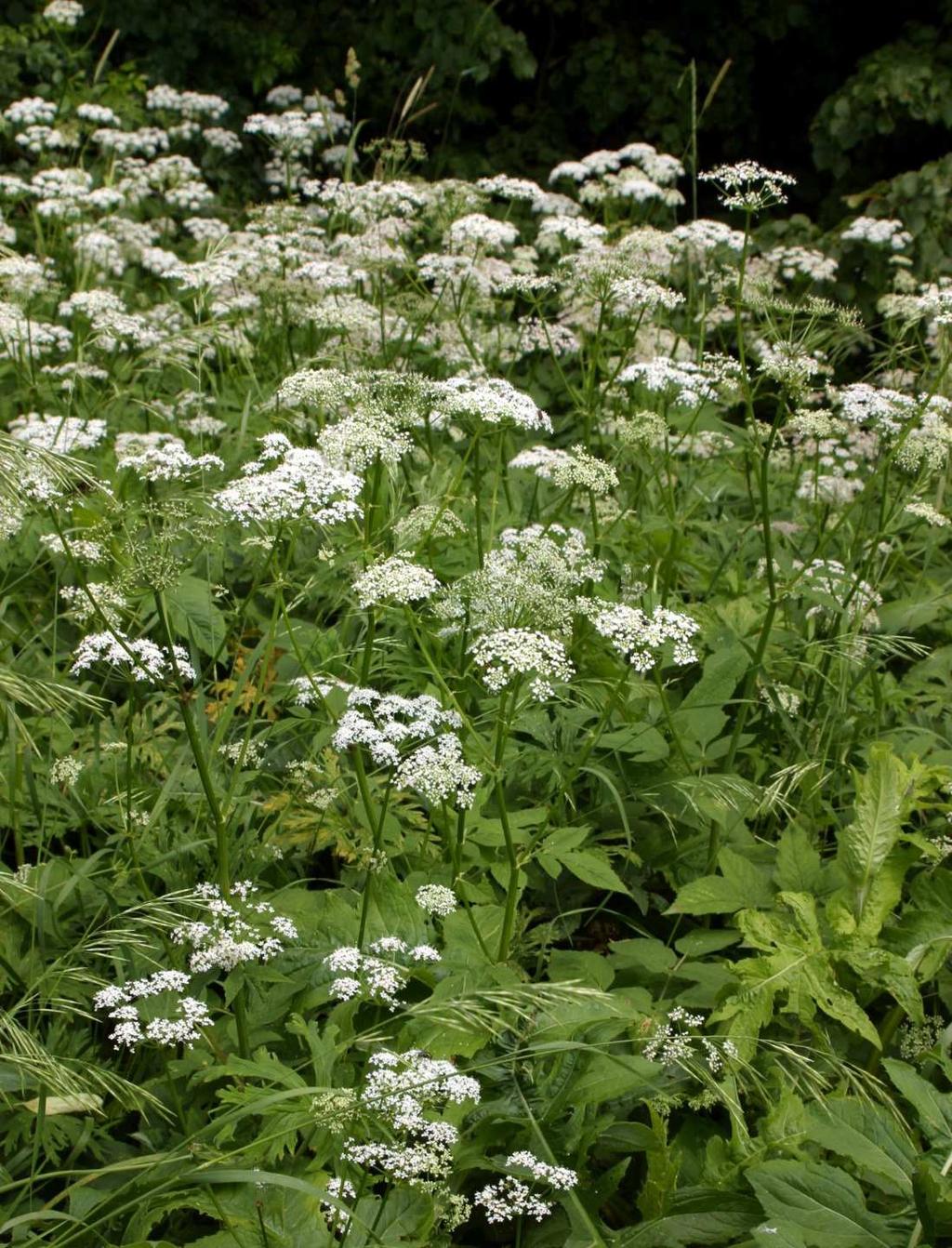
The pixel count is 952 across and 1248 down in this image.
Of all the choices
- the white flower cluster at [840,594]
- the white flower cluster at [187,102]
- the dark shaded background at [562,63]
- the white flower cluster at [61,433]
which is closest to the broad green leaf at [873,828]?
the white flower cluster at [840,594]

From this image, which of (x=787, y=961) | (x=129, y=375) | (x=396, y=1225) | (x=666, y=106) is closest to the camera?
(x=396, y=1225)

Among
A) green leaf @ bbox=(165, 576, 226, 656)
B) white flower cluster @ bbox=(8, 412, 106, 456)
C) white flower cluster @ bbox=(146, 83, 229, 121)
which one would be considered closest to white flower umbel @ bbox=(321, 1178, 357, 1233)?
green leaf @ bbox=(165, 576, 226, 656)

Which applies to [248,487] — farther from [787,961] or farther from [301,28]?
[301,28]

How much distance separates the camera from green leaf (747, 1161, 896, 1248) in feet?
7.07

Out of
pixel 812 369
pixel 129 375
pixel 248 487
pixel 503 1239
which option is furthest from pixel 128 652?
pixel 129 375

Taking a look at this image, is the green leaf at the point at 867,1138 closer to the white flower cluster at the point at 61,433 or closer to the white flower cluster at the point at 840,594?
the white flower cluster at the point at 840,594

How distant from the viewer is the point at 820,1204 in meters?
2.18

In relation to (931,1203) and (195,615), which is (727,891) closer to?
(931,1203)

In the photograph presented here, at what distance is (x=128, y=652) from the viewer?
247 cm

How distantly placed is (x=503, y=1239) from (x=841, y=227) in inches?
297

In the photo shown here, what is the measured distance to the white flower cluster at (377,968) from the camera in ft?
7.49

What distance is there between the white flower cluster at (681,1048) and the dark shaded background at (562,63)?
832cm

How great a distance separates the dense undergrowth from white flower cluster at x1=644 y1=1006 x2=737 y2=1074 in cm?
2

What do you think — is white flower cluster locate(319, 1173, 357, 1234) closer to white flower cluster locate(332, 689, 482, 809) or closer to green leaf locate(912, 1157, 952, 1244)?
white flower cluster locate(332, 689, 482, 809)
